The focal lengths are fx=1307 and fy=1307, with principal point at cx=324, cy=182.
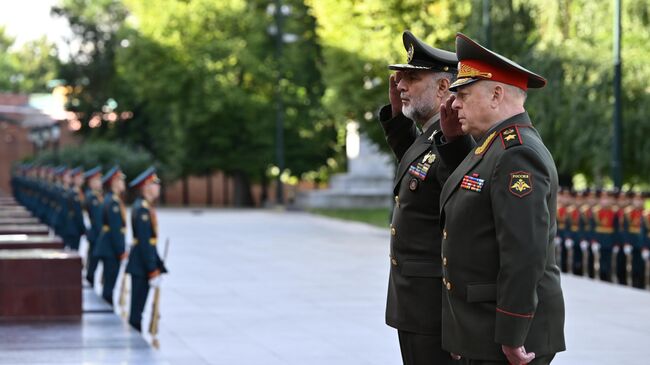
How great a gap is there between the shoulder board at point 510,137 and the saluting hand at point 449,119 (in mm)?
381

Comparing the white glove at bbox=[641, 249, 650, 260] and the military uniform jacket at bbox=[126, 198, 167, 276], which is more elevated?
the military uniform jacket at bbox=[126, 198, 167, 276]

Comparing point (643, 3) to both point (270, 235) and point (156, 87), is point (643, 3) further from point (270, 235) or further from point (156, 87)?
point (156, 87)

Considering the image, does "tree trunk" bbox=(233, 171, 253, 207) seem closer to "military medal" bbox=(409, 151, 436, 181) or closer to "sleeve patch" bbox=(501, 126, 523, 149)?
"military medal" bbox=(409, 151, 436, 181)

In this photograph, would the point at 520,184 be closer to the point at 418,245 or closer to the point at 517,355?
the point at 517,355

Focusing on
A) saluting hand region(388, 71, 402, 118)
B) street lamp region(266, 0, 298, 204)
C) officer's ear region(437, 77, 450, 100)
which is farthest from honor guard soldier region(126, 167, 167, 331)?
street lamp region(266, 0, 298, 204)

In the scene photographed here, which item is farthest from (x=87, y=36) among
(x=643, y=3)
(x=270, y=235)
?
(x=643, y=3)

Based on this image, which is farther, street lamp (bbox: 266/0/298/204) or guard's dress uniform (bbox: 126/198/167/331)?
street lamp (bbox: 266/0/298/204)

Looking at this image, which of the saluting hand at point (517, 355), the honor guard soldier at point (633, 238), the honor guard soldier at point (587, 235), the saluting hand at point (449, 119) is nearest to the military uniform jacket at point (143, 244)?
the saluting hand at point (449, 119)

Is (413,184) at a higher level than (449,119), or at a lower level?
lower

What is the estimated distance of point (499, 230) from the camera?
14.8 ft

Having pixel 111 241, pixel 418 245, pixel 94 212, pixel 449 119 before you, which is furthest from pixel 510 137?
pixel 94 212

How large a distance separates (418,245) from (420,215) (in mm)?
126

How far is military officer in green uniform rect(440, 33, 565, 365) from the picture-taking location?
4.46m

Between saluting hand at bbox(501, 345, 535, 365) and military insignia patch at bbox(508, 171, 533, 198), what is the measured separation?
52 cm
